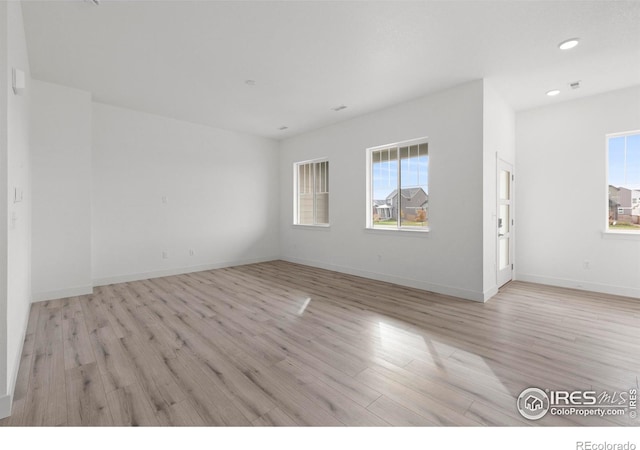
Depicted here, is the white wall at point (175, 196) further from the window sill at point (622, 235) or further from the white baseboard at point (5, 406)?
the window sill at point (622, 235)

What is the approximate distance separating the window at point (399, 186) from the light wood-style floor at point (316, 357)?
1381 mm

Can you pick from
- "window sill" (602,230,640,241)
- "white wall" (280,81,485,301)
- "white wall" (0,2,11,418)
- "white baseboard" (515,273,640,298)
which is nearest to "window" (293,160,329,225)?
"white wall" (280,81,485,301)

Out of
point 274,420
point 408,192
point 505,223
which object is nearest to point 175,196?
point 408,192

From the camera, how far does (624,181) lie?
4.19 m

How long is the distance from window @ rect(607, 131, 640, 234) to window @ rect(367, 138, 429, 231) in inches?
105

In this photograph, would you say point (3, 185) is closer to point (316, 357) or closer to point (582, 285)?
point (316, 357)

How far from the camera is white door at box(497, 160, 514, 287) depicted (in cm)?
457

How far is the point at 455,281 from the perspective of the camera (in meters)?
4.16

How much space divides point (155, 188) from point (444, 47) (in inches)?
203

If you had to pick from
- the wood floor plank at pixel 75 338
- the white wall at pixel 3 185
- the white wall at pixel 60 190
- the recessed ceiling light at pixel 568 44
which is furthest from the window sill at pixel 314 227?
the white wall at pixel 3 185

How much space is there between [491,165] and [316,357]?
3.62 metres

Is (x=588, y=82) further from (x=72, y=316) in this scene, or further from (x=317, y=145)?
(x=72, y=316)

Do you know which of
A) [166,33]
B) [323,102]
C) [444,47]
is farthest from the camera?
[323,102]
